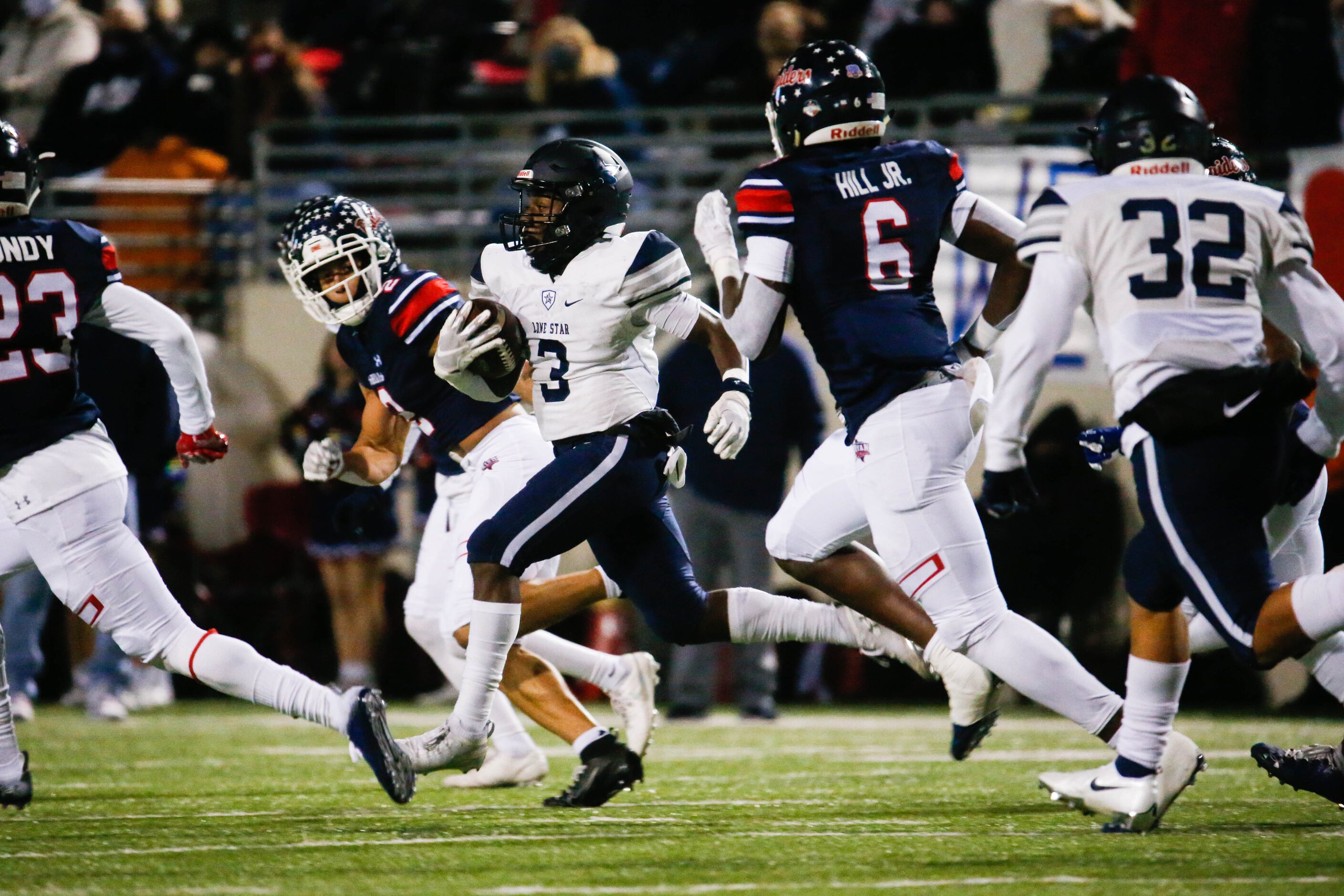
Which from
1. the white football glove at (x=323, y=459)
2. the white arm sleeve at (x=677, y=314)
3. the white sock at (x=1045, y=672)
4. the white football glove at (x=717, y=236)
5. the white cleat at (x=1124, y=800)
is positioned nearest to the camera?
the white cleat at (x=1124, y=800)

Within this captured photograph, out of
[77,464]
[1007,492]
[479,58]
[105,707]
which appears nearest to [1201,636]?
[1007,492]

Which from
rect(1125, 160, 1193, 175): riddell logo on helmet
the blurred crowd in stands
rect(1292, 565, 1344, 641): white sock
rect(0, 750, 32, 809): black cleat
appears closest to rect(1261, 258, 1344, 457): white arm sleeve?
rect(1125, 160, 1193, 175): riddell logo on helmet

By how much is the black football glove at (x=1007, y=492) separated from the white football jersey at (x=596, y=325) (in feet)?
3.52

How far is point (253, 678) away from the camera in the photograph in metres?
4.70

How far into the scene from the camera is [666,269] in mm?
4684

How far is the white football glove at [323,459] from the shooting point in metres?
4.94

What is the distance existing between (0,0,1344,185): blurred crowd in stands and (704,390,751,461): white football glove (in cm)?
447

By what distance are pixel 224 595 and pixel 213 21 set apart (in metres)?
4.26

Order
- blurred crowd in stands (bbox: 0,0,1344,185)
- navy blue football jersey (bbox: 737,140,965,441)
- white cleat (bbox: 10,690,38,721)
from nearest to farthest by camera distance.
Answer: navy blue football jersey (bbox: 737,140,965,441), white cleat (bbox: 10,690,38,721), blurred crowd in stands (bbox: 0,0,1344,185)

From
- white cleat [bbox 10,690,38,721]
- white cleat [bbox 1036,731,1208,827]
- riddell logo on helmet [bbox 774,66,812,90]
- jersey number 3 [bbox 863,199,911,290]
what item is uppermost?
riddell logo on helmet [bbox 774,66,812,90]

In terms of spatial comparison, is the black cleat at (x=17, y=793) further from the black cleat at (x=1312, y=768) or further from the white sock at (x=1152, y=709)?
the black cleat at (x=1312, y=768)

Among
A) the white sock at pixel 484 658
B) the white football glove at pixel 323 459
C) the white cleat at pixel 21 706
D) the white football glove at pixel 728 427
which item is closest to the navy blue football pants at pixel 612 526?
the white sock at pixel 484 658

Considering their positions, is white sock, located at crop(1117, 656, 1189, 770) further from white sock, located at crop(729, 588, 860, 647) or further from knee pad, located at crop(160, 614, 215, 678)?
knee pad, located at crop(160, 614, 215, 678)

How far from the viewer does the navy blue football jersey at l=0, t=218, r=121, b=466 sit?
485 centimetres
